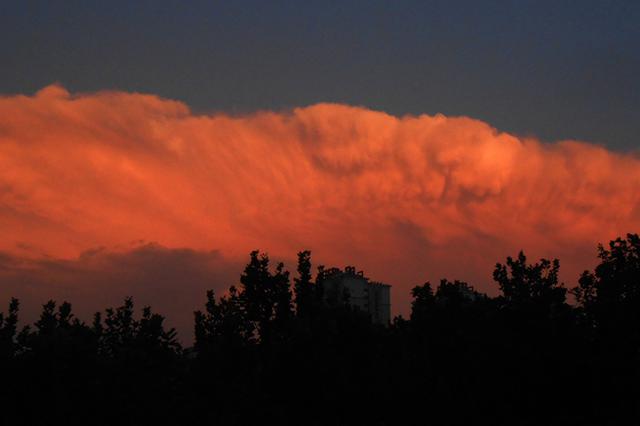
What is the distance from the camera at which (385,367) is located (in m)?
32.7

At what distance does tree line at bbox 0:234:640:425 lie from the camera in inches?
1109

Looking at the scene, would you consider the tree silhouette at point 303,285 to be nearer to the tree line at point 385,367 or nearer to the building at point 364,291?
the tree line at point 385,367

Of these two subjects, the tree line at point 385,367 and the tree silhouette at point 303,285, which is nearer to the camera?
the tree line at point 385,367

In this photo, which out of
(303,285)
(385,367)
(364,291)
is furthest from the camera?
(364,291)

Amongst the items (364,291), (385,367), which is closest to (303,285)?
(385,367)

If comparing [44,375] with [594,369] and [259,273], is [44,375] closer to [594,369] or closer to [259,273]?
[259,273]

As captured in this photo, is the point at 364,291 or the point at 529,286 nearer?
the point at 529,286

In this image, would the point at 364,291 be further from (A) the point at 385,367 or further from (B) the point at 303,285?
(A) the point at 385,367

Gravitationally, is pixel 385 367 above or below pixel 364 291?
below

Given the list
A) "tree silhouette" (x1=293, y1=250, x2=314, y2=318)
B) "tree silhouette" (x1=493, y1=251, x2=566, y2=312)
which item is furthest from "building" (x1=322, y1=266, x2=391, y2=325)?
"tree silhouette" (x1=493, y1=251, x2=566, y2=312)

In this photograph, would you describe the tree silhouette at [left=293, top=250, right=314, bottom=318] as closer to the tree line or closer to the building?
the tree line

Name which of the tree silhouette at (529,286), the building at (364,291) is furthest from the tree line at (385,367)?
the building at (364,291)

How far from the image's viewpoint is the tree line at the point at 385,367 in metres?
28.2

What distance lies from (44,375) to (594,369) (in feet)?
70.6
